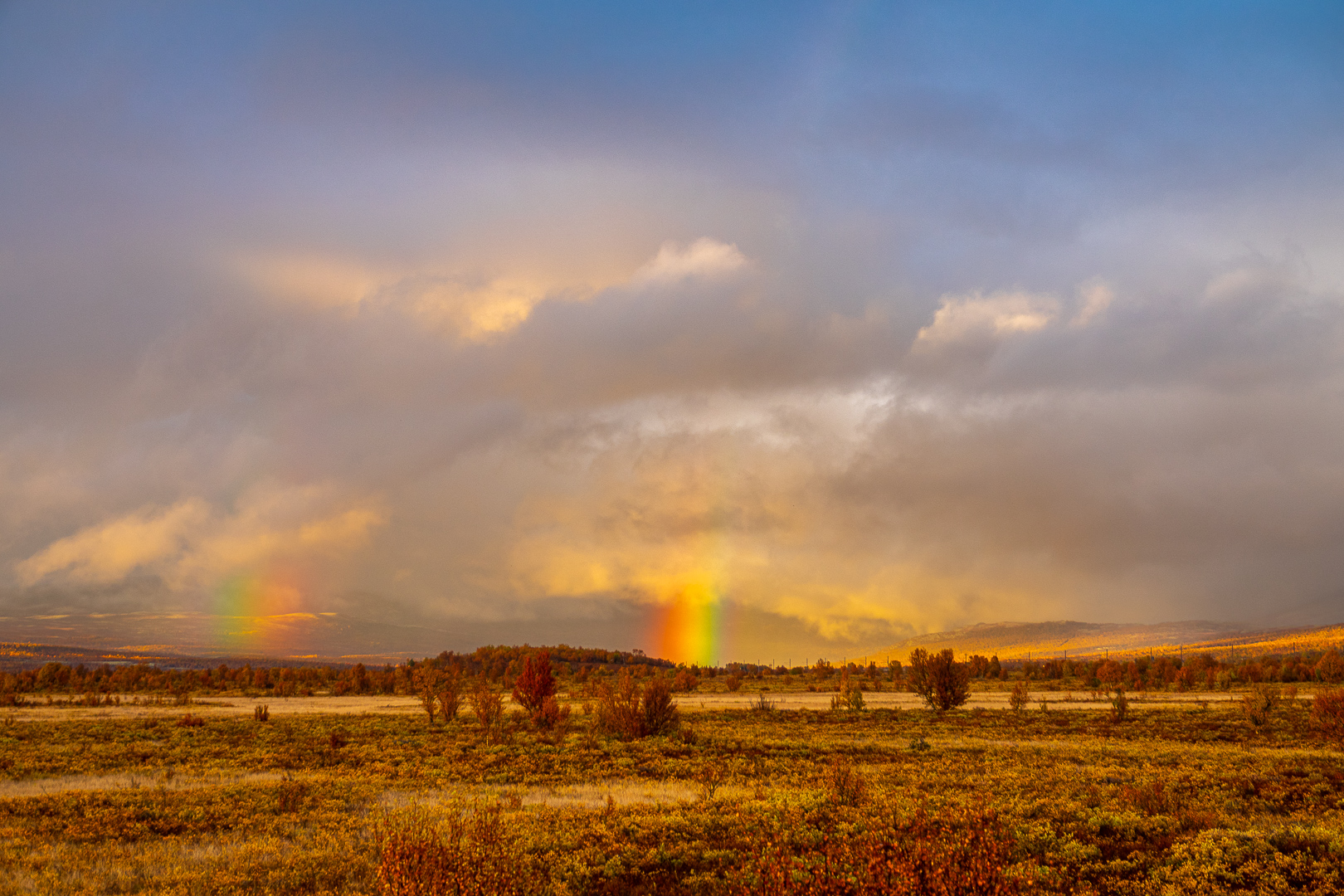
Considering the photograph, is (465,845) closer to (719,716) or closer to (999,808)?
(999,808)

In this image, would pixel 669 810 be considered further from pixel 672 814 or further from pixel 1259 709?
pixel 1259 709

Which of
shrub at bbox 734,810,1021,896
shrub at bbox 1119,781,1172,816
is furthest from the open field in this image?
shrub at bbox 734,810,1021,896

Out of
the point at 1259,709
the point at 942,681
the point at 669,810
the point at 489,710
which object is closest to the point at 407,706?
the point at 489,710

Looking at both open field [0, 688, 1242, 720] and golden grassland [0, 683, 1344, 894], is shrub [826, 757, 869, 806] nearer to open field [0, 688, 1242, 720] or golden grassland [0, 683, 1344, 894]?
golden grassland [0, 683, 1344, 894]

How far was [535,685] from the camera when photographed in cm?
3512

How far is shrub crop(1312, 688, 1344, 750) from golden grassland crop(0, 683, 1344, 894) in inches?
32.4

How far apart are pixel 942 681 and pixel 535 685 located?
85.5 ft

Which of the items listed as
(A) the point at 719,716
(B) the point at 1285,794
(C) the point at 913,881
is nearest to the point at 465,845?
(C) the point at 913,881

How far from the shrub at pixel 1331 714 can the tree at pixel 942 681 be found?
17.2 m

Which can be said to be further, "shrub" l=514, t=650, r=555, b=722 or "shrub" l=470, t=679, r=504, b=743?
"shrub" l=514, t=650, r=555, b=722

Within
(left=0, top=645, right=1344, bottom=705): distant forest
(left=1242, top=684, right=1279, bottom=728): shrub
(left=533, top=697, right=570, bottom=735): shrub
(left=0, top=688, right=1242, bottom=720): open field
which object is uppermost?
(left=533, top=697, right=570, bottom=735): shrub

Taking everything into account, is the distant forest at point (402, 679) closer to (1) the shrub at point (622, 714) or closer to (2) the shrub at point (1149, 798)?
(1) the shrub at point (622, 714)

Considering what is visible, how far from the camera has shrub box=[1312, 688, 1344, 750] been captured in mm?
27375

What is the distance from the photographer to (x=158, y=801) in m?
16.2
